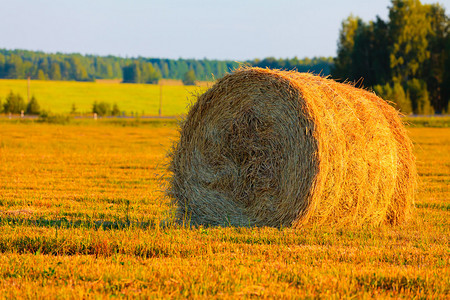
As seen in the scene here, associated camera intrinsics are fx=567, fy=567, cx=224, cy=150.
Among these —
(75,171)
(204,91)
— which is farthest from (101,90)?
(204,91)

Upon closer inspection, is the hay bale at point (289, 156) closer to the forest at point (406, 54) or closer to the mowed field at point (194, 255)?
the mowed field at point (194, 255)

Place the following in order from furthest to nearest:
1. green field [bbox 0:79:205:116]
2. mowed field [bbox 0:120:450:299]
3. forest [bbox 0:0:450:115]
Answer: green field [bbox 0:79:205:116] → forest [bbox 0:0:450:115] → mowed field [bbox 0:120:450:299]

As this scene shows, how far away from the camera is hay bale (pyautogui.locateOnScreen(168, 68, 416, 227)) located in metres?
8.61

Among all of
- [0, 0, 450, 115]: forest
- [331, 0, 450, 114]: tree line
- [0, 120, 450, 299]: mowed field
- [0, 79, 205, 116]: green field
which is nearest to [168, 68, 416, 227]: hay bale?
[0, 120, 450, 299]: mowed field

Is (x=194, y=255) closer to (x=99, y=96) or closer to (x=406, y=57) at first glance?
(x=406, y=57)

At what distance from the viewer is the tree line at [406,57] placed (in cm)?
6738

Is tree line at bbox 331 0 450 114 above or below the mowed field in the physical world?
above

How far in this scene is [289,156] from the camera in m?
8.84

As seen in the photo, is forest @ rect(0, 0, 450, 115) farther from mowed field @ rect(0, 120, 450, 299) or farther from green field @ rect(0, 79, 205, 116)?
mowed field @ rect(0, 120, 450, 299)

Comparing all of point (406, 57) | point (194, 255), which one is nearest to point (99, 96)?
point (406, 57)

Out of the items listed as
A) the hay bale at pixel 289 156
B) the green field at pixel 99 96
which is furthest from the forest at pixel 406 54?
the hay bale at pixel 289 156

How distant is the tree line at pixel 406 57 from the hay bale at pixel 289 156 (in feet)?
192

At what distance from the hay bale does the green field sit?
76.2m

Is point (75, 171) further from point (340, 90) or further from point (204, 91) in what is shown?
point (340, 90)
